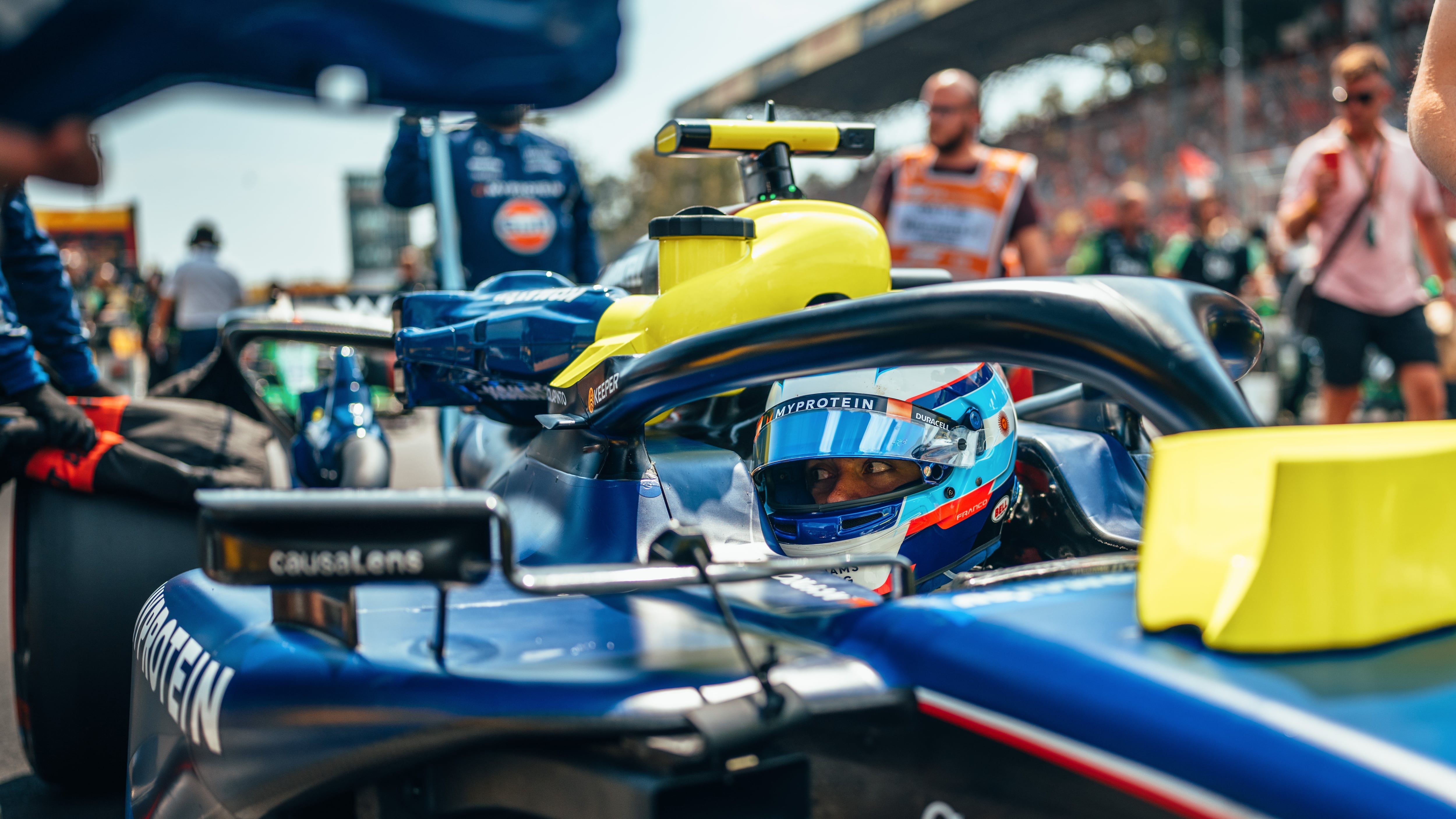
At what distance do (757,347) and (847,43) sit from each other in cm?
2430

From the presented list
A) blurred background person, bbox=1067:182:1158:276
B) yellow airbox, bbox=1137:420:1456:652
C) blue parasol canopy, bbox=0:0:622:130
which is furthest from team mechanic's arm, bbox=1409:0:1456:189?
blurred background person, bbox=1067:182:1158:276

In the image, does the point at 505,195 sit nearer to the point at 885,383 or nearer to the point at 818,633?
the point at 885,383

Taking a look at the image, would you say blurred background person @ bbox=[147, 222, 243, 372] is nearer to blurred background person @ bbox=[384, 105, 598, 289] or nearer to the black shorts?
blurred background person @ bbox=[384, 105, 598, 289]

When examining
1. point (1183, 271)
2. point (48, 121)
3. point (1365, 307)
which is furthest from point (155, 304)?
point (48, 121)

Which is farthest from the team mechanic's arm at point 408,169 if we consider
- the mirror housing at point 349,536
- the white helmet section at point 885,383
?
the mirror housing at point 349,536

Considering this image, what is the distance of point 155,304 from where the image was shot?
48.4 feet

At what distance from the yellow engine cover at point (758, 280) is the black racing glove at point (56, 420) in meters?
1.23

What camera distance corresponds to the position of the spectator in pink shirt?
4.36 metres

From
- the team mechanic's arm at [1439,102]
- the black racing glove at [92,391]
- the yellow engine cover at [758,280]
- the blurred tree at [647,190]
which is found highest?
the blurred tree at [647,190]

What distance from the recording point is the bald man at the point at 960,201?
402 centimetres

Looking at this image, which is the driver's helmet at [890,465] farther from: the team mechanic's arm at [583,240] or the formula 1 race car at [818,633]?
the team mechanic's arm at [583,240]

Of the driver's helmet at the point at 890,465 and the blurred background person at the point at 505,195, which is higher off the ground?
the blurred background person at the point at 505,195

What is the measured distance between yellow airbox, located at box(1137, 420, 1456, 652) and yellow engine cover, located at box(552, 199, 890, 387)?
30.8 inches

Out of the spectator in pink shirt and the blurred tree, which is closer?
the spectator in pink shirt
